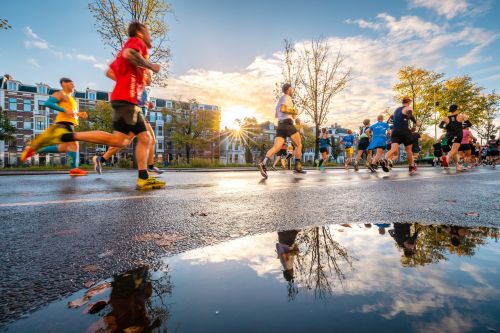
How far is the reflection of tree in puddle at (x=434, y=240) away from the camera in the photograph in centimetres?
118

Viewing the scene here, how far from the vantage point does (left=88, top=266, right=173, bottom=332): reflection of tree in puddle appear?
0.71 m

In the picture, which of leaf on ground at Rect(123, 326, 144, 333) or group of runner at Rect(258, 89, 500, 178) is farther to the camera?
group of runner at Rect(258, 89, 500, 178)

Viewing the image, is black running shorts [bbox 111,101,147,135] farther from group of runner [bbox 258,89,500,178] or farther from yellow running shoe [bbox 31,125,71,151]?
group of runner [bbox 258,89,500,178]

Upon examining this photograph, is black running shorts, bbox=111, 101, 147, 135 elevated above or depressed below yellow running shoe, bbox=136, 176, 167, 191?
above

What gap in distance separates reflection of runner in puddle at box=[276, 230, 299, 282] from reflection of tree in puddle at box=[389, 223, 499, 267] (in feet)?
1.45

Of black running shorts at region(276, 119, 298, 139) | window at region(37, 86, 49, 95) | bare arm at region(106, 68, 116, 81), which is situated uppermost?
window at region(37, 86, 49, 95)

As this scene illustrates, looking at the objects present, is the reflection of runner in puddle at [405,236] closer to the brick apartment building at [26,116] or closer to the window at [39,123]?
the brick apartment building at [26,116]

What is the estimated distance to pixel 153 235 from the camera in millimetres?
1679

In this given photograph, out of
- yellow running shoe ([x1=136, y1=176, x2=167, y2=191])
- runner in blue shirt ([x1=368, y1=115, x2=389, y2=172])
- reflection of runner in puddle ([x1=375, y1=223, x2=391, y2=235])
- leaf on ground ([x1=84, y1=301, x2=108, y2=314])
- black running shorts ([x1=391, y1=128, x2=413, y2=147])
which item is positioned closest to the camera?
leaf on ground ([x1=84, y1=301, x2=108, y2=314])

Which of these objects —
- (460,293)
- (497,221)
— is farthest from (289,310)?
(497,221)

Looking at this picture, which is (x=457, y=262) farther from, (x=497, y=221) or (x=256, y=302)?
(x=497, y=221)

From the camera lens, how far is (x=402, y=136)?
8.50 meters

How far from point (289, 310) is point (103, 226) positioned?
158 centimetres

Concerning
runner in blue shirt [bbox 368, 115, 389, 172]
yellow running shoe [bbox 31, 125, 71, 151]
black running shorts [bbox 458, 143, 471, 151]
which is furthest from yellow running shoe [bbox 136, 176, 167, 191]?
black running shorts [bbox 458, 143, 471, 151]
